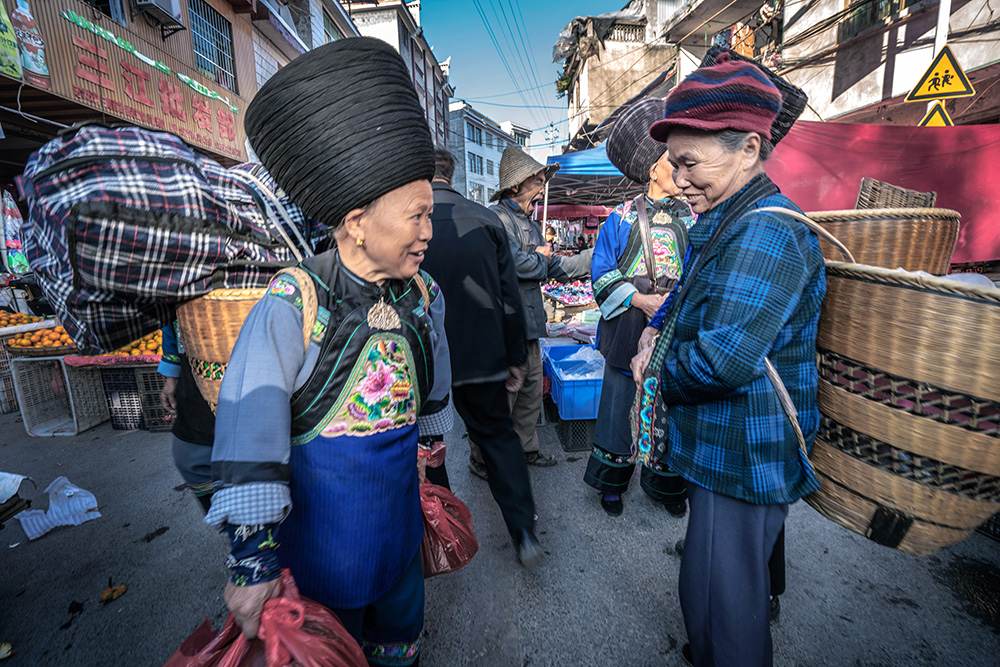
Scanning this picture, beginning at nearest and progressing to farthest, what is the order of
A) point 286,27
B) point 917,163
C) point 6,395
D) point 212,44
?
point 6,395
point 917,163
point 212,44
point 286,27

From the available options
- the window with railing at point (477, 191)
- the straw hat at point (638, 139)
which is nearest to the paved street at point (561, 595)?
the straw hat at point (638, 139)

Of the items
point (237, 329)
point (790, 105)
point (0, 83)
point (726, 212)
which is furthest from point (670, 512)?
point (0, 83)

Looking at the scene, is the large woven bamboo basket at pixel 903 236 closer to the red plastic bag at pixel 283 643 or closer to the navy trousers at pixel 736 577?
the navy trousers at pixel 736 577

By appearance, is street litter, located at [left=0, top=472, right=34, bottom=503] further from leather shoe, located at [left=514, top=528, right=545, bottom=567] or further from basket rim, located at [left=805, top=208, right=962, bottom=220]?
basket rim, located at [left=805, top=208, right=962, bottom=220]

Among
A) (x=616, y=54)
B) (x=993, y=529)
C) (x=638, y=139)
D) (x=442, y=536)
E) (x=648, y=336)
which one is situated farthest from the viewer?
(x=616, y=54)

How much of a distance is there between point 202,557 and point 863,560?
373cm

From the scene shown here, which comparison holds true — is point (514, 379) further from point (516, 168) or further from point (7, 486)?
point (7, 486)

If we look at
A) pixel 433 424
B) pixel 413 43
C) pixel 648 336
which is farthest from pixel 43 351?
pixel 413 43

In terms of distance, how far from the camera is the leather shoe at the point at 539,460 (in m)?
3.57

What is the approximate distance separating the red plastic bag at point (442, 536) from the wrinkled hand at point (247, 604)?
72cm

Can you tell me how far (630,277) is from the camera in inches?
104

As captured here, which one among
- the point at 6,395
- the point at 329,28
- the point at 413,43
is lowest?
the point at 6,395

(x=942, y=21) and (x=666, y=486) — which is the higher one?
(x=942, y=21)

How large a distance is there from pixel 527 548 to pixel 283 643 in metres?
1.60
